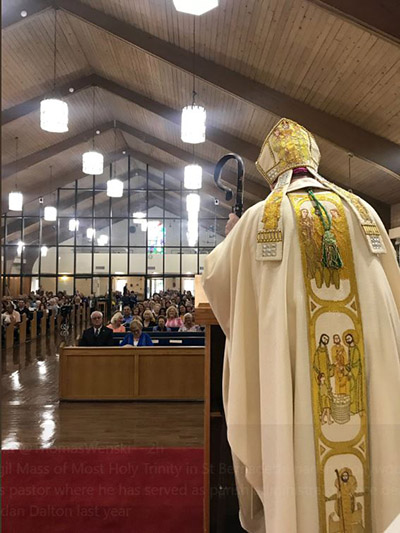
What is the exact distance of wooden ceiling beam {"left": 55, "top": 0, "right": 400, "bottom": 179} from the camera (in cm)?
719

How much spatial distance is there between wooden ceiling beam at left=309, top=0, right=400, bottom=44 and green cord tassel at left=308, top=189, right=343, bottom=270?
3.79 metres

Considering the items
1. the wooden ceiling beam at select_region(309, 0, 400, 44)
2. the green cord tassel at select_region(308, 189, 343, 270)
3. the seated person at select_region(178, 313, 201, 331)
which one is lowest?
the seated person at select_region(178, 313, 201, 331)

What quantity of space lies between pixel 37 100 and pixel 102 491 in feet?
29.8

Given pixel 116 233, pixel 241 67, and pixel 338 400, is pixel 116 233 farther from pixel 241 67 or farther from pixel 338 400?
pixel 338 400

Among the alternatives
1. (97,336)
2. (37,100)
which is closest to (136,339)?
(97,336)

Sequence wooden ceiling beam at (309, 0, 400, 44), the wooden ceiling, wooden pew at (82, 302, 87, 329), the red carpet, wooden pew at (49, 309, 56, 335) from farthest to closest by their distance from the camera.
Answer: wooden pew at (82, 302, 87, 329) → wooden pew at (49, 309, 56, 335) → the wooden ceiling → wooden ceiling beam at (309, 0, 400, 44) → the red carpet

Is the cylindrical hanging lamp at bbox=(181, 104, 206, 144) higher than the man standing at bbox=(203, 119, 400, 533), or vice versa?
the cylindrical hanging lamp at bbox=(181, 104, 206, 144)

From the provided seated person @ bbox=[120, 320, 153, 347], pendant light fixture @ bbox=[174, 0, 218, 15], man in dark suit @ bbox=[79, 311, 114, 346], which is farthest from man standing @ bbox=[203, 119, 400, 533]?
man in dark suit @ bbox=[79, 311, 114, 346]

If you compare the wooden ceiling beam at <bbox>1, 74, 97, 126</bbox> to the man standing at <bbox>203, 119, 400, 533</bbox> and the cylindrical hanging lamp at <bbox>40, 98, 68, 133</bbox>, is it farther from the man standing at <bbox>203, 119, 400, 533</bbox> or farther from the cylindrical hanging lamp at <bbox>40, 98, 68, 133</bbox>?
the man standing at <bbox>203, 119, 400, 533</bbox>

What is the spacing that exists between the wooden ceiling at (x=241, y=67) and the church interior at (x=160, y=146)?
28mm

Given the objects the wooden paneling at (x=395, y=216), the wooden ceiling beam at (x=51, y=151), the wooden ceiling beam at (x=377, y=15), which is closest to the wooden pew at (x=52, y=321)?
the wooden ceiling beam at (x=51, y=151)

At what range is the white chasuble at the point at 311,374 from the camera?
1462 millimetres

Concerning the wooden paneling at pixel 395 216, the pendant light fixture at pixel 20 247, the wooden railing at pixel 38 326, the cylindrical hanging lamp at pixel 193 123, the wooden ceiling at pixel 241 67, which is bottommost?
the wooden railing at pixel 38 326

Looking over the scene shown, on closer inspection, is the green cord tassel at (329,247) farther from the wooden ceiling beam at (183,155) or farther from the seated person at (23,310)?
the wooden ceiling beam at (183,155)
